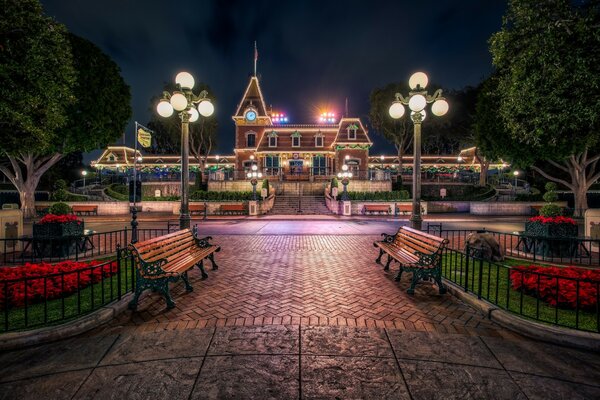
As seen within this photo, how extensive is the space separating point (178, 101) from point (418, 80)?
6939 mm

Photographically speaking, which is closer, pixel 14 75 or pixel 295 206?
pixel 14 75

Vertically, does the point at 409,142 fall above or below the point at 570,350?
above

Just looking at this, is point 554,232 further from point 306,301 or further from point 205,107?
point 205,107

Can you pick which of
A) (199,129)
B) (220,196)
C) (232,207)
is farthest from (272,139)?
(232,207)

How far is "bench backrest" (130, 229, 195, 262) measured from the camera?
4.71 metres

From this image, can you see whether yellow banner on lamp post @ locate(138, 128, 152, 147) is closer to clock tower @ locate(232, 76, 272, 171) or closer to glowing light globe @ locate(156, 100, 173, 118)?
glowing light globe @ locate(156, 100, 173, 118)

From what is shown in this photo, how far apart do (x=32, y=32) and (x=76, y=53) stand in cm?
1403

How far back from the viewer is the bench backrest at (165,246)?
4707 millimetres

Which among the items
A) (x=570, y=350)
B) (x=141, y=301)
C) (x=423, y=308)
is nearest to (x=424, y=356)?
(x=423, y=308)

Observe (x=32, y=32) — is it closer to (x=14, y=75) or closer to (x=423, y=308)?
(x=14, y=75)

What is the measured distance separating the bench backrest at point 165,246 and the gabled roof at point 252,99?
3671cm

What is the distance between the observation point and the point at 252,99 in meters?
41.2

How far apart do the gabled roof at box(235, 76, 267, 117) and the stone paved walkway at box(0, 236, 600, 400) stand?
128 feet

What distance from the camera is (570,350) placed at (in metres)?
3.32
